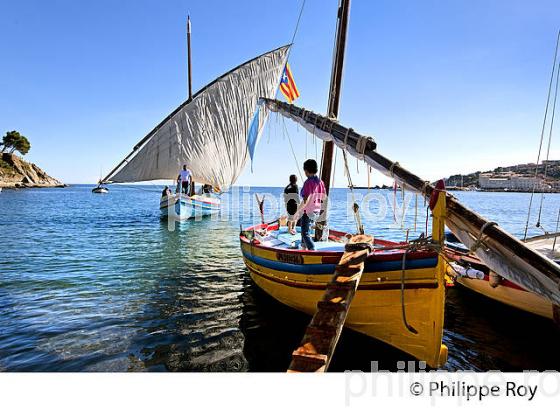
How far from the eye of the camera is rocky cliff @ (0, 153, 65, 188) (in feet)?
350

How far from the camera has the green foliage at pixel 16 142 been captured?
10869 centimetres

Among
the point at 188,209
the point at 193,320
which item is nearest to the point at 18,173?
the point at 188,209

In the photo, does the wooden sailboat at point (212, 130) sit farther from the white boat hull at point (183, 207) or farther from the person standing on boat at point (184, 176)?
the white boat hull at point (183, 207)

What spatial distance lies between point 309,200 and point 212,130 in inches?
548

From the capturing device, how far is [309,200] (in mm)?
8820

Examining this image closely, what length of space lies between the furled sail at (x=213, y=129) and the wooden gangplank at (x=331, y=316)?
1600 centimetres

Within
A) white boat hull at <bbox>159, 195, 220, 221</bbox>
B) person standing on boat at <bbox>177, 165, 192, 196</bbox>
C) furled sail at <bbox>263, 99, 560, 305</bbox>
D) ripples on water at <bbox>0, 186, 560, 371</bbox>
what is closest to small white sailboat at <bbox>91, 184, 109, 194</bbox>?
ripples on water at <bbox>0, 186, 560, 371</bbox>

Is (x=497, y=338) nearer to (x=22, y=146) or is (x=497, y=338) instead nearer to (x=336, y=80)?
(x=336, y=80)

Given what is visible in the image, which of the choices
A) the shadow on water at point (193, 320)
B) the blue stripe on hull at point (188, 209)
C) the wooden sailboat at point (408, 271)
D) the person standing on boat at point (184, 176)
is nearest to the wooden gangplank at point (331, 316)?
the wooden sailboat at point (408, 271)

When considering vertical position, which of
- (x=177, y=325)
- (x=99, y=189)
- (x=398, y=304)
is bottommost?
(x=99, y=189)

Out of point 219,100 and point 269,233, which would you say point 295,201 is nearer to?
point 269,233

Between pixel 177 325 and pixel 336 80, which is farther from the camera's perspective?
pixel 336 80

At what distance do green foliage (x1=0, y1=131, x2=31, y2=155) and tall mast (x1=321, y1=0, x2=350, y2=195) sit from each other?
133m
